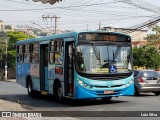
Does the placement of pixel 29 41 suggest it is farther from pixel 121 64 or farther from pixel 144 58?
pixel 144 58

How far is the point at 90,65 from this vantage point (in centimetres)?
1527

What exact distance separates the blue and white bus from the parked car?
4733mm

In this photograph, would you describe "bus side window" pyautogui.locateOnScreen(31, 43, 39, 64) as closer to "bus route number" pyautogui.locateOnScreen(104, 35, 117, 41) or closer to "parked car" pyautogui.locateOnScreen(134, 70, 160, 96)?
"bus route number" pyautogui.locateOnScreen(104, 35, 117, 41)

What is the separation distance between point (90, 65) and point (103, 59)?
1.99ft

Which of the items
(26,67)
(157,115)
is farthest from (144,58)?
(157,115)

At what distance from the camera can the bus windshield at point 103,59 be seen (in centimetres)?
1524

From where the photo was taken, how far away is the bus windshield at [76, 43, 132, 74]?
15.2 m

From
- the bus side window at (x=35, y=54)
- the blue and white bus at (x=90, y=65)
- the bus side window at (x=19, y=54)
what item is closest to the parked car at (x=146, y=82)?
the blue and white bus at (x=90, y=65)

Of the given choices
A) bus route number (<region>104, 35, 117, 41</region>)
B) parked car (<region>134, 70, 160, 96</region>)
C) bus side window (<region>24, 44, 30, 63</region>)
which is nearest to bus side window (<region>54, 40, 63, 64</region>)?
bus route number (<region>104, 35, 117, 41</region>)

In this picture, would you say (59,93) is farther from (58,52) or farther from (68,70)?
(58,52)

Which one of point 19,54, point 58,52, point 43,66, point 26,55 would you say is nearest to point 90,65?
point 58,52

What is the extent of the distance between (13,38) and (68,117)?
69.3 meters

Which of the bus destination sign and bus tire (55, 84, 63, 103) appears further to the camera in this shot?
bus tire (55, 84, 63, 103)

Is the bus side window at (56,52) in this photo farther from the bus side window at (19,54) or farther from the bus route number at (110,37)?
the bus side window at (19,54)
